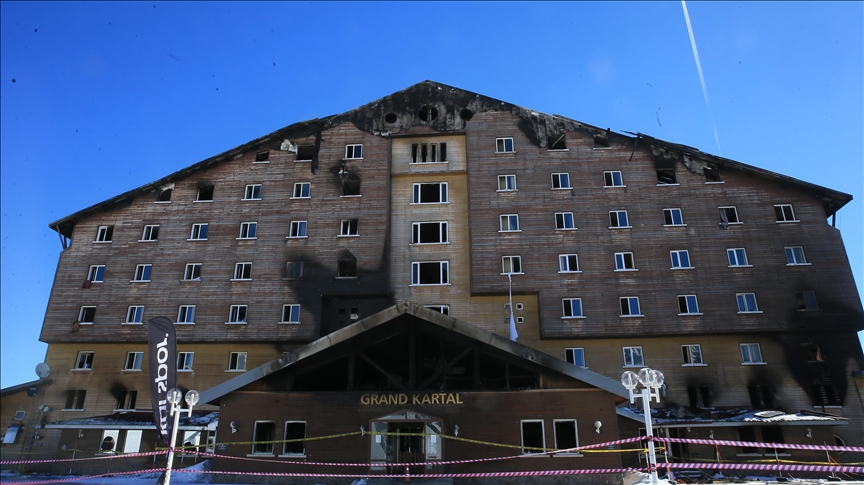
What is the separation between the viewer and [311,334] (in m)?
42.6

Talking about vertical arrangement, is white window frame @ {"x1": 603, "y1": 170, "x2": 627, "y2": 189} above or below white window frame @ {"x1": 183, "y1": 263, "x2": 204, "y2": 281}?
above

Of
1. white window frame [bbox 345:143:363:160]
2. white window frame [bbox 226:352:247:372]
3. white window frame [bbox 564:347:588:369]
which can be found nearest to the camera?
white window frame [bbox 564:347:588:369]

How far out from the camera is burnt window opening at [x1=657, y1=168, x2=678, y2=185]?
46469 mm

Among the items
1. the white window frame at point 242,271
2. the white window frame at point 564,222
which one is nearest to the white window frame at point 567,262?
the white window frame at point 564,222

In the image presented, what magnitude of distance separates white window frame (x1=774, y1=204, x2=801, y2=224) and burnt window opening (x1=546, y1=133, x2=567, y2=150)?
16457mm

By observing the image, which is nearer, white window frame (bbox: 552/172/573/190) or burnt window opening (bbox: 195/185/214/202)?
white window frame (bbox: 552/172/573/190)

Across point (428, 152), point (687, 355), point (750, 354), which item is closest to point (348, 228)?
point (428, 152)

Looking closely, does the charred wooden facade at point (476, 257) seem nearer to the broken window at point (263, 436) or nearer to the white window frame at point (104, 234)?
the white window frame at point (104, 234)

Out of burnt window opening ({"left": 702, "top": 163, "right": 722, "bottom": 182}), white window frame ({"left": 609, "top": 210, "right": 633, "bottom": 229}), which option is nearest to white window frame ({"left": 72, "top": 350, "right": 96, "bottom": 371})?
white window frame ({"left": 609, "top": 210, "right": 633, "bottom": 229})

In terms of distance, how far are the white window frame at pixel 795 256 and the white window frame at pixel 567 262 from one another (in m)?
15.0

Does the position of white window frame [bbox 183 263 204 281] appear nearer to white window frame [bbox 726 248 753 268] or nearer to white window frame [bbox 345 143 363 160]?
white window frame [bbox 345 143 363 160]

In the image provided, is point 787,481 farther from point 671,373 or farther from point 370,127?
point 370,127

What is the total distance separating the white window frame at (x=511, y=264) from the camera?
43.5 metres

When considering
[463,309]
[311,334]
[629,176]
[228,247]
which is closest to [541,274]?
[463,309]
